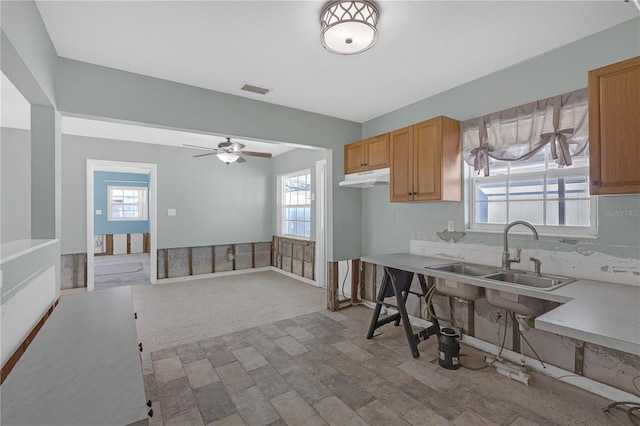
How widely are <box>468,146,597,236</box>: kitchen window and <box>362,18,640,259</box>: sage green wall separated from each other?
0.43ft

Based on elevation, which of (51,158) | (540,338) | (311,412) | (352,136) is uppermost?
(352,136)

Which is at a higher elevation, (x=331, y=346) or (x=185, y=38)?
(x=185, y=38)

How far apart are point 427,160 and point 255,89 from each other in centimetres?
194

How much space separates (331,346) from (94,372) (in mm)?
2224

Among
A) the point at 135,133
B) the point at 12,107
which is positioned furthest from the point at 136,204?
the point at 12,107

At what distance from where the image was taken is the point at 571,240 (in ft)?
7.72

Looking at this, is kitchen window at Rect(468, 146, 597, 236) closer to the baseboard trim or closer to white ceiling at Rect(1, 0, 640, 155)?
white ceiling at Rect(1, 0, 640, 155)

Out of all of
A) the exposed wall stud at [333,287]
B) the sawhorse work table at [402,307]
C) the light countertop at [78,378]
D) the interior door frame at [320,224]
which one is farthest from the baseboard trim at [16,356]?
the interior door frame at [320,224]

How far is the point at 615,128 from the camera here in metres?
1.86

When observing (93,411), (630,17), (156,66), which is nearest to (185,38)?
(156,66)

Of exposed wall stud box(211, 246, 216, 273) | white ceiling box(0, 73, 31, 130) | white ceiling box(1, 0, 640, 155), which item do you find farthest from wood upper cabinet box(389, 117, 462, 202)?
exposed wall stud box(211, 246, 216, 273)

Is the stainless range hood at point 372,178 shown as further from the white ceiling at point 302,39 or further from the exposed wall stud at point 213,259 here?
the exposed wall stud at point 213,259

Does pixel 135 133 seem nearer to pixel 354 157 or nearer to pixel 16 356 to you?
pixel 354 157

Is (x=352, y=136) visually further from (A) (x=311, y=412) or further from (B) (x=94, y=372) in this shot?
(B) (x=94, y=372)
